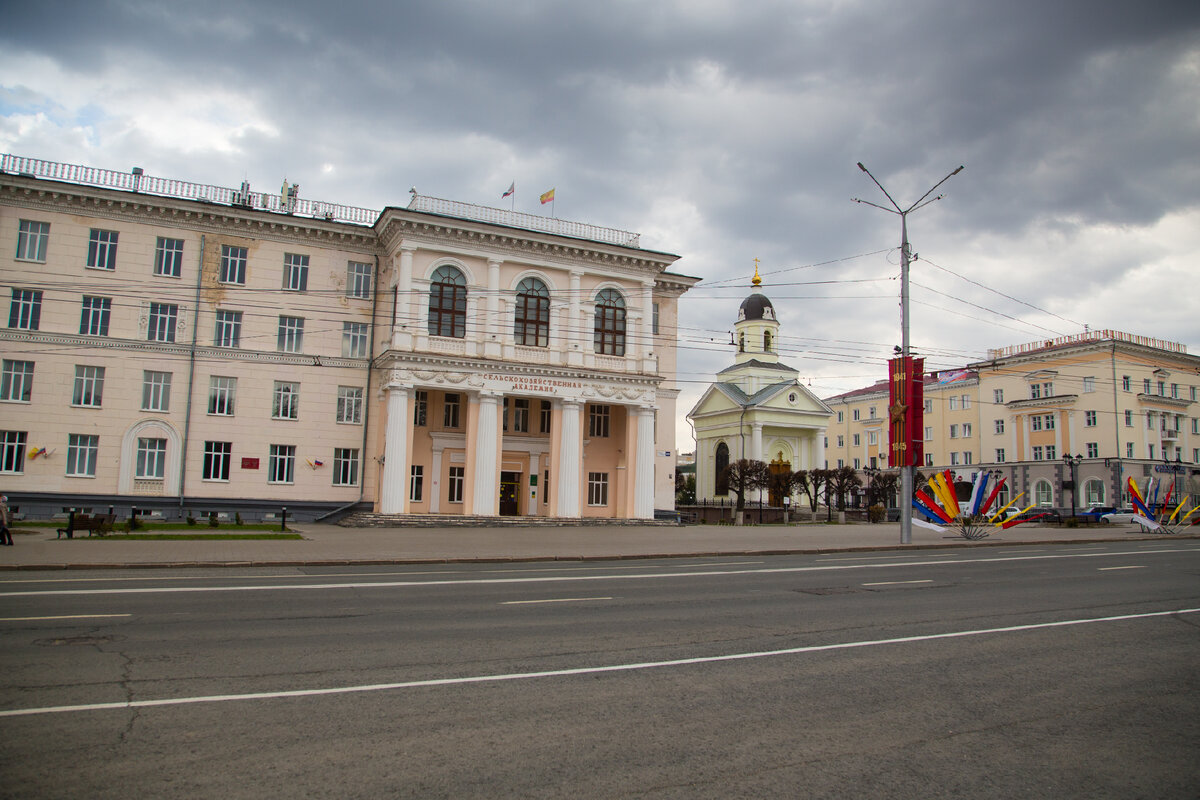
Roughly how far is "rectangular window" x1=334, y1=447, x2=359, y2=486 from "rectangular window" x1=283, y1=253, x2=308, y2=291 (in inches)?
314

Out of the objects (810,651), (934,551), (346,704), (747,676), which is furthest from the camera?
(934,551)

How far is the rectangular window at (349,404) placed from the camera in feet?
121

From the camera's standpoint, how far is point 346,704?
20.8 feet

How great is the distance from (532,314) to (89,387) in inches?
774

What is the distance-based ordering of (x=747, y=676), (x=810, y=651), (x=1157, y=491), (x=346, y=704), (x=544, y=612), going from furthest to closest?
1. (x=1157, y=491)
2. (x=544, y=612)
3. (x=810, y=651)
4. (x=747, y=676)
5. (x=346, y=704)

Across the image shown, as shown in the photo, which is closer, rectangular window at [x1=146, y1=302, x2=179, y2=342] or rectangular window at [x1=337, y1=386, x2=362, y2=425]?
rectangular window at [x1=146, y1=302, x2=179, y2=342]

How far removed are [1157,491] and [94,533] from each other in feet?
233

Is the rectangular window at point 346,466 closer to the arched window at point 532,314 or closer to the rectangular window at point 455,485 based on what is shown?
the rectangular window at point 455,485

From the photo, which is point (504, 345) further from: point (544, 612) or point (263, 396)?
point (544, 612)

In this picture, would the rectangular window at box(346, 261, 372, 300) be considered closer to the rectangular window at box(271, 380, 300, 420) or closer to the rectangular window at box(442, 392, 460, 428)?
the rectangular window at box(271, 380, 300, 420)

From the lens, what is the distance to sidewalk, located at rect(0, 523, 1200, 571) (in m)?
17.5

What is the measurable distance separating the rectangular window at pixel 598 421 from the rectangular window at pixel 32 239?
25803 millimetres

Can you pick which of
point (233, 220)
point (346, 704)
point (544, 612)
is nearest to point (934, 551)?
point (544, 612)

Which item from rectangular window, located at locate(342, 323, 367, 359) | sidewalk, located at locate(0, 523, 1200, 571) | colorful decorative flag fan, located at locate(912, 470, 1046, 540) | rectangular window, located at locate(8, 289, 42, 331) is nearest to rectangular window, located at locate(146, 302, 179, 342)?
rectangular window, located at locate(8, 289, 42, 331)
